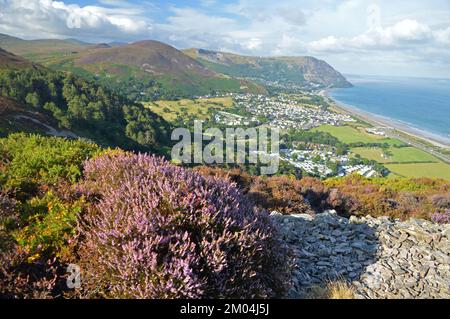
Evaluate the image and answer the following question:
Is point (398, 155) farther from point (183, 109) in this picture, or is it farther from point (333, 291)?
point (333, 291)

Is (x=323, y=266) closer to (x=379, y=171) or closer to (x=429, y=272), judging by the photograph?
(x=429, y=272)

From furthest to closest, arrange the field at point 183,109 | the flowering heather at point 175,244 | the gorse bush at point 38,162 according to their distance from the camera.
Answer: the field at point 183,109 < the gorse bush at point 38,162 < the flowering heather at point 175,244

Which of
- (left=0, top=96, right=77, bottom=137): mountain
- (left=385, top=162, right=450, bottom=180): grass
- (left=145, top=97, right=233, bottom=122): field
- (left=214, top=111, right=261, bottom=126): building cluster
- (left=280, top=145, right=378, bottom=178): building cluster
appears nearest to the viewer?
(left=0, top=96, right=77, bottom=137): mountain

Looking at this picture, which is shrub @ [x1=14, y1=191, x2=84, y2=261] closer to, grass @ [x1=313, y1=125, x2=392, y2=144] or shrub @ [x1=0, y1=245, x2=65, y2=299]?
shrub @ [x1=0, y1=245, x2=65, y2=299]

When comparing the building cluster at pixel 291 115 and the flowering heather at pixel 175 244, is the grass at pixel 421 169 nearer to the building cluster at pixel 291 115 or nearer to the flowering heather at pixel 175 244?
the building cluster at pixel 291 115

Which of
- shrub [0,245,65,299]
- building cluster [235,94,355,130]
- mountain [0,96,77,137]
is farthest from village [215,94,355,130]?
shrub [0,245,65,299]

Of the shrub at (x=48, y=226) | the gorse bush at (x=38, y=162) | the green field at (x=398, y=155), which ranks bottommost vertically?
the green field at (x=398, y=155)

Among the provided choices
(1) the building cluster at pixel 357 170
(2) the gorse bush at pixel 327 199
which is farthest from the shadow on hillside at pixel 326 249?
(1) the building cluster at pixel 357 170

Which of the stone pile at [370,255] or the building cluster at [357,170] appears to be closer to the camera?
the stone pile at [370,255]
